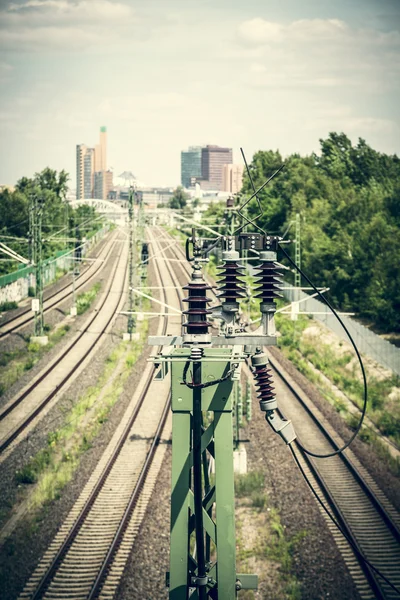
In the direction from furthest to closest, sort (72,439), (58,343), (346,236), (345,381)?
(346,236) → (58,343) → (345,381) → (72,439)

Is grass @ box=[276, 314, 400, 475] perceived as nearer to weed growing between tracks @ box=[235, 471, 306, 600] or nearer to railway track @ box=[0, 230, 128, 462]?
weed growing between tracks @ box=[235, 471, 306, 600]

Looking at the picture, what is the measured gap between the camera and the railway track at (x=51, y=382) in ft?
78.8

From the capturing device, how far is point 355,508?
17.1 meters

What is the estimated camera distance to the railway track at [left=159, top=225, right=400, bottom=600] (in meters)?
13.9

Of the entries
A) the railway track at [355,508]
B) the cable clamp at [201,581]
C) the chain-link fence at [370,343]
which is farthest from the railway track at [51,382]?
the cable clamp at [201,581]

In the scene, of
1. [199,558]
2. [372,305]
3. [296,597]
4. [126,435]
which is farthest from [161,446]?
[372,305]

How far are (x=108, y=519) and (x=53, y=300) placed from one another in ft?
129

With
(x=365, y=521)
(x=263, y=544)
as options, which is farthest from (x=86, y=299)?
(x=263, y=544)

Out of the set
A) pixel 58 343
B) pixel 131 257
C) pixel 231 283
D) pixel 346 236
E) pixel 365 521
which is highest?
pixel 346 236

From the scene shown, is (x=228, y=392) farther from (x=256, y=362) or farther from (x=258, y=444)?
(x=258, y=444)

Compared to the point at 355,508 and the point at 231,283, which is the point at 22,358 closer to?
the point at 355,508

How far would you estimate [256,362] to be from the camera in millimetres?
7367

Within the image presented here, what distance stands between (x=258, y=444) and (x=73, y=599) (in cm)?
966

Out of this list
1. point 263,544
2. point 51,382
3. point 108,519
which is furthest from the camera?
point 51,382
